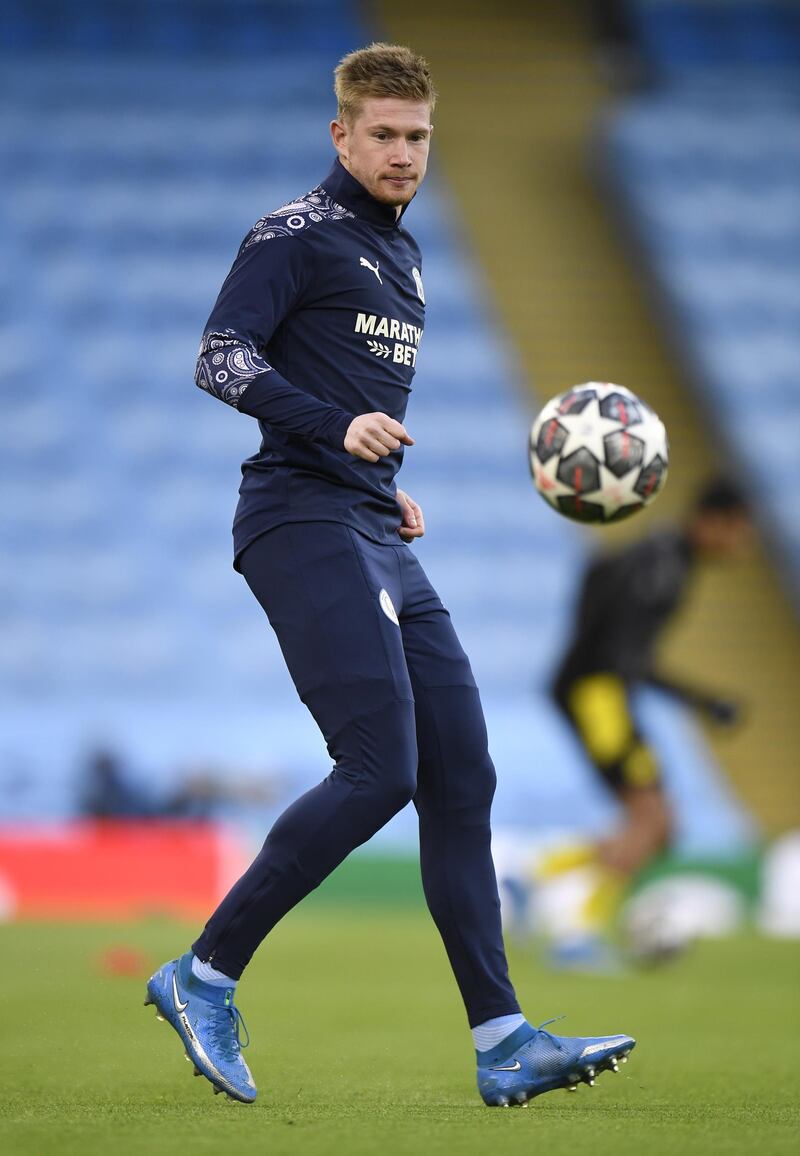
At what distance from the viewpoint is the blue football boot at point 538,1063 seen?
388 centimetres

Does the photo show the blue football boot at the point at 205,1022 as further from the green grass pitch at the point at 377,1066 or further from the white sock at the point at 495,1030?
the white sock at the point at 495,1030

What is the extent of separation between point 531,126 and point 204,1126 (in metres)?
17.2

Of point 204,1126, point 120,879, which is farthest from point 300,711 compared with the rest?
point 204,1126

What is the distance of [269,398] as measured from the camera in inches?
149

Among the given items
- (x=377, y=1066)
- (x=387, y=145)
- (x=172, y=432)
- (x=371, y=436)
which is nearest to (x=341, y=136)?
(x=387, y=145)

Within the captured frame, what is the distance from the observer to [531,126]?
63.9 feet

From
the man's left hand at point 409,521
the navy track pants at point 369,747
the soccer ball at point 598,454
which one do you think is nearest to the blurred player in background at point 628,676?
the soccer ball at point 598,454

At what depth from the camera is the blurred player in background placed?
27.7ft

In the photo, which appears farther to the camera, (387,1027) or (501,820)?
(501,820)

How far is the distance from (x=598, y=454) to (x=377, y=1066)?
1.86 metres

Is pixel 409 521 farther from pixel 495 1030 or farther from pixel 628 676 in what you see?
pixel 628 676

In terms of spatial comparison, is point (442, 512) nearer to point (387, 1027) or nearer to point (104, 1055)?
point (387, 1027)

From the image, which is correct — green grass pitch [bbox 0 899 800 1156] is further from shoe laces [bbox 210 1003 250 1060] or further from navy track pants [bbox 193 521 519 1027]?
navy track pants [bbox 193 521 519 1027]

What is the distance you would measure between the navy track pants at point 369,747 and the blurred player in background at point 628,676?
14.6ft
